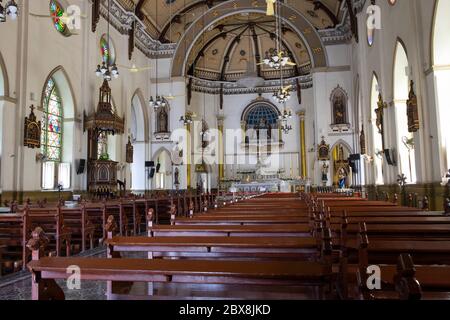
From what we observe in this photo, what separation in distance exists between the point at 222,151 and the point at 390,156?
1557cm

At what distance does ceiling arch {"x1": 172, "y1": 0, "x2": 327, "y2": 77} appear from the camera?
2052 centimetres

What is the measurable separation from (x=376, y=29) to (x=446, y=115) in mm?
6590

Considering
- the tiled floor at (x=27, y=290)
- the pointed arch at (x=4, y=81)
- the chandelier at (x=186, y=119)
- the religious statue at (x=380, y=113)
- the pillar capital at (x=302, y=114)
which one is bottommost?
the tiled floor at (x=27, y=290)

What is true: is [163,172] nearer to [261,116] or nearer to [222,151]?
[222,151]

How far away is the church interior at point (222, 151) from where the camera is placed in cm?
254

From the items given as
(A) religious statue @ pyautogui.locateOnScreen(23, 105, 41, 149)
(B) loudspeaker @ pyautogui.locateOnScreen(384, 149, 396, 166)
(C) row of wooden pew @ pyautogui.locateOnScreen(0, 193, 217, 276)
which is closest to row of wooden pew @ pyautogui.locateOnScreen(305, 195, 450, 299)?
(C) row of wooden pew @ pyautogui.locateOnScreen(0, 193, 217, 276)

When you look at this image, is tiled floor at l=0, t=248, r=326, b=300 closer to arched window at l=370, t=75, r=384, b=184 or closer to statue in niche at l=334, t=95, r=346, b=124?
arched window at l=370, t=75, r=384, b=184

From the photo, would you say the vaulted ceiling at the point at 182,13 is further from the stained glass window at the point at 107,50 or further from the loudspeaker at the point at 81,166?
the loudspeaker at the point at 81,166

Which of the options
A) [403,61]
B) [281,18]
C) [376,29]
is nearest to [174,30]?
[281,18]

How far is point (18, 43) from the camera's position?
37.0 feet

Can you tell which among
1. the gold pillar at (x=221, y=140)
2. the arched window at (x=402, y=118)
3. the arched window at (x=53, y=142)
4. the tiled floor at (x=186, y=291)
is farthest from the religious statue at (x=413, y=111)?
the gold pillar at (x=221, y=140)

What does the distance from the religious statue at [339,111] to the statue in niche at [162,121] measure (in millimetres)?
9466

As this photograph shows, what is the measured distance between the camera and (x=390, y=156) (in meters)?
12.7
